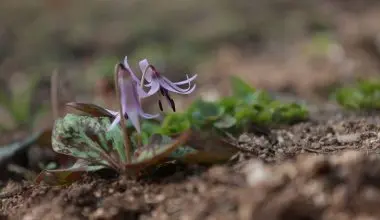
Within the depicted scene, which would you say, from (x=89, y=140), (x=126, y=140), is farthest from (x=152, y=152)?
(x=89, y=140)

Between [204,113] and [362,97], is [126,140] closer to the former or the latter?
[204,113]

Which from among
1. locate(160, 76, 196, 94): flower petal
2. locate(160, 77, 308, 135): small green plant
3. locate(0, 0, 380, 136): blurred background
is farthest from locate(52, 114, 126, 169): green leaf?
locate(0, 0, 380, 136): blurred background

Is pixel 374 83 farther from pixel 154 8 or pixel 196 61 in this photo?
pixel 154 8

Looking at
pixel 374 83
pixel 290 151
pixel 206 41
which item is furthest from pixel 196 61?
pixel 290 151

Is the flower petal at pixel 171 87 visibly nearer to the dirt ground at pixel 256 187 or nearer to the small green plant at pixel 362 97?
the dirt ground at pixel 256 187

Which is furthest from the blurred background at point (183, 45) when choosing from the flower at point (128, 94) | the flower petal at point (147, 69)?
the flower at point (128, 94)

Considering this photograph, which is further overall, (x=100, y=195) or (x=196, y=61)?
(x=196, y=61)
